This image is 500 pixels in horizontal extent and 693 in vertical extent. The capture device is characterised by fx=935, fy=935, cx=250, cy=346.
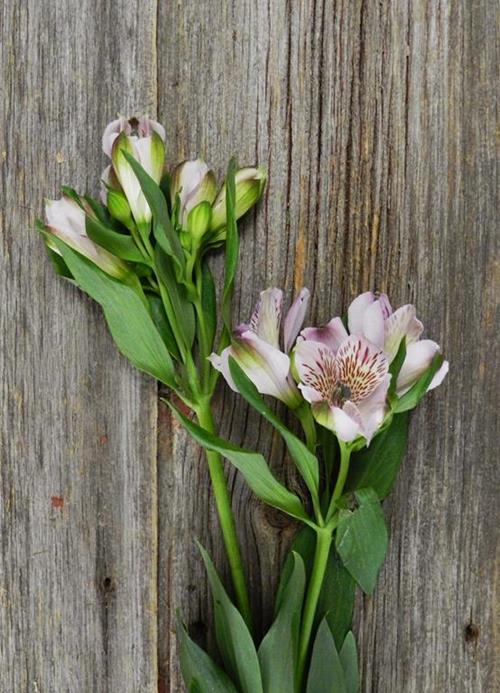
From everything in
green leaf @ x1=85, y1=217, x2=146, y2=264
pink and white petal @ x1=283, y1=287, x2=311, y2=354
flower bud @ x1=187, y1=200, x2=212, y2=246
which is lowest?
pink and white petal @ x1=283, y1=287, x2=311, y2=354

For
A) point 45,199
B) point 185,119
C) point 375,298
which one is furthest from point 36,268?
point 375,298

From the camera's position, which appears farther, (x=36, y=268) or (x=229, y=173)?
(x=36, y=268)

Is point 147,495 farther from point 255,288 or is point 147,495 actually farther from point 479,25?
point 479,25

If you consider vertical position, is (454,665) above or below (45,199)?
below

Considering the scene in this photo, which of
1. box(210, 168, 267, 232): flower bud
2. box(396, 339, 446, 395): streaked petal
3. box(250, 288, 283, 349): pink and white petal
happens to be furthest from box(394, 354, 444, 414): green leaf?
box(210, 168, 267, 232): flower bud

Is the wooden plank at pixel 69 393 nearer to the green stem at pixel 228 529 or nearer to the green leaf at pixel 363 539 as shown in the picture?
the green stem at pixel 228 529

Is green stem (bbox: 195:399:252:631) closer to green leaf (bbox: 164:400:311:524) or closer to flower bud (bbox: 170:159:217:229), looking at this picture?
green leaf (bbox: 164:400:311:524)
